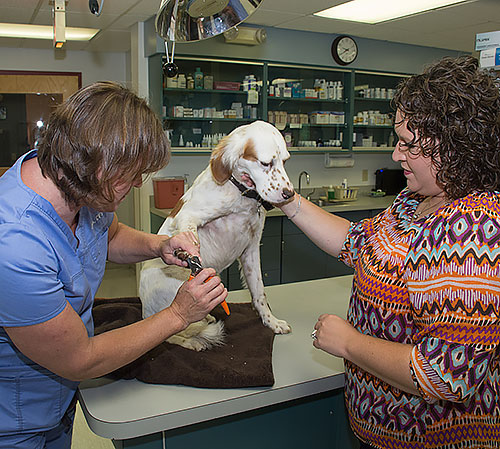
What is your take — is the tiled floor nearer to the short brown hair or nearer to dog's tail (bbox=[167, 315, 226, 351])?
dog's tail (bbox=[167, 315, 226, 351])

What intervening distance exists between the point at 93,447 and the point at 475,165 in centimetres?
254

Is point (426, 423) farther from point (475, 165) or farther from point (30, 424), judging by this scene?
point (30, 424)

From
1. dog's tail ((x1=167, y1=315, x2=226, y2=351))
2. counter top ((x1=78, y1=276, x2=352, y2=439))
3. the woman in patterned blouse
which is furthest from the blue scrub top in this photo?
the woman in patterned blouse

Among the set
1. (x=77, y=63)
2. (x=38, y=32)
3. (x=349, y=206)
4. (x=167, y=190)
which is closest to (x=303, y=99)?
(x=349, y=206)

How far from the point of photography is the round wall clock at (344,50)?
4883 millimetres

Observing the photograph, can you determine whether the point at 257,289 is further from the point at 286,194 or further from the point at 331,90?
the point at 331,90

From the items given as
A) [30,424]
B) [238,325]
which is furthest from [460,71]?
[30,424]

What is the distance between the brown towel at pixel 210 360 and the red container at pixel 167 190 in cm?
263

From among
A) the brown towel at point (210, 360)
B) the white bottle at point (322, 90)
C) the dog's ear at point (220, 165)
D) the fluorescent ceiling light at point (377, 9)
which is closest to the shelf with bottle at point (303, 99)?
the white bottle at point (322, 90)

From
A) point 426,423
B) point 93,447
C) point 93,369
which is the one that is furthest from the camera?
point 93,447

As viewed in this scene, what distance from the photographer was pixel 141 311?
1828mm

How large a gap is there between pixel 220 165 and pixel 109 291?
165 inches

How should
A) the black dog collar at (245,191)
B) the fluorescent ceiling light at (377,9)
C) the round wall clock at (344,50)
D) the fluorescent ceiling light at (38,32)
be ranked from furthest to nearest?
the round wall clock at (344,50)
the fluorescent ceiling light at (38,32)
the fluorescent ceiling light at (377,9)
the black dog collar at (245,191)

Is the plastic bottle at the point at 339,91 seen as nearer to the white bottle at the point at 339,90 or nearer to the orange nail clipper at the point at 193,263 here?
the white bottle at the point at 339,90
